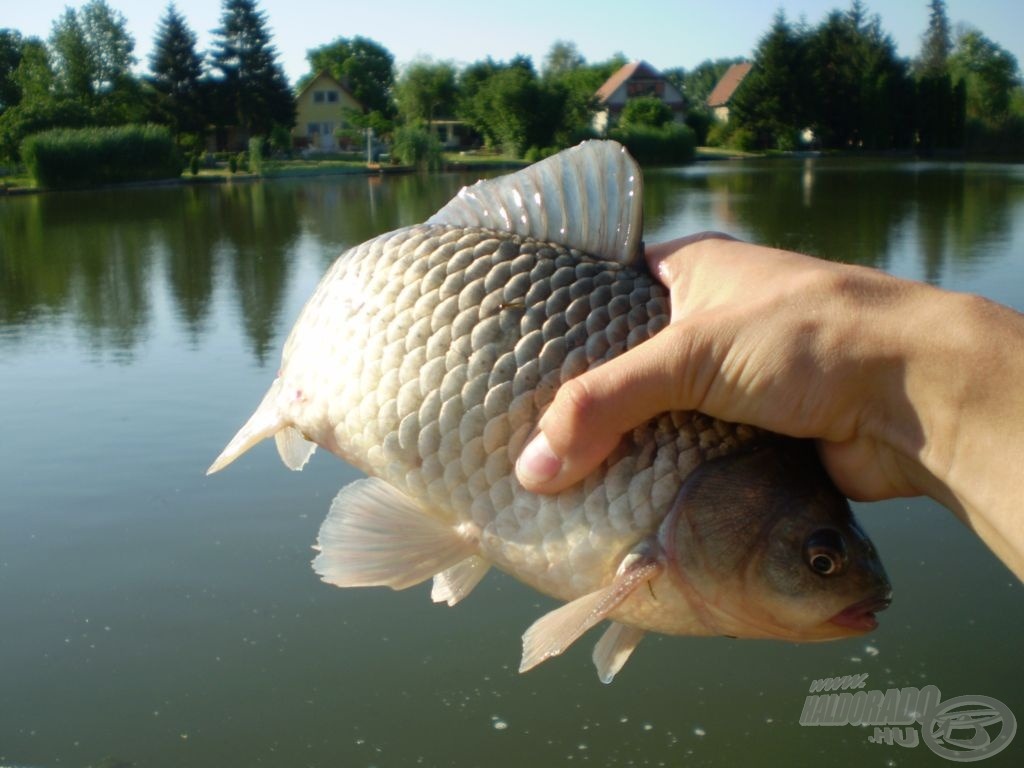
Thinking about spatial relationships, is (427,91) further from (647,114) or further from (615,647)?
(615,647)

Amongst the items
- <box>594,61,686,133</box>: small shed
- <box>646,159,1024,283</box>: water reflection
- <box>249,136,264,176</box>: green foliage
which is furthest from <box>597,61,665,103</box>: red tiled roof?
<box>646,159,1024,283</box>: water reflection

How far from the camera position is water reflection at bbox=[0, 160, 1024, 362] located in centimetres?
1259

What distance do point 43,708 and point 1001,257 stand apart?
42.2 ft

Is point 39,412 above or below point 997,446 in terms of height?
below

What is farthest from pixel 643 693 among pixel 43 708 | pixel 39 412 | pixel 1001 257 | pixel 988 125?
pixel 988 125

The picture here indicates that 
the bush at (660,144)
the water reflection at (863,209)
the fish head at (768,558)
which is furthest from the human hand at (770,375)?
the bush at (660,144)

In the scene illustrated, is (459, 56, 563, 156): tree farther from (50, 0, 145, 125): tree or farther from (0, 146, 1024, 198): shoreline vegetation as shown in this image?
(50, 0, 145, 125): tree

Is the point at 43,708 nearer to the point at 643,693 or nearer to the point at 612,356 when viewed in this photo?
the point at 643,693

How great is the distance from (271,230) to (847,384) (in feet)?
68.5

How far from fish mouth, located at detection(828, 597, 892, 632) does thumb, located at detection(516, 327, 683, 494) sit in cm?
41

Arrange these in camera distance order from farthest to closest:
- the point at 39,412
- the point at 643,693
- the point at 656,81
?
the point at 656,81, the point at 39,412, the point at 643,693

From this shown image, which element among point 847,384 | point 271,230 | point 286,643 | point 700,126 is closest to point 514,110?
point 700,126

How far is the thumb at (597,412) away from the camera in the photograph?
66.8 inches

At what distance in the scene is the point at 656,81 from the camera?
7644 centimetres
